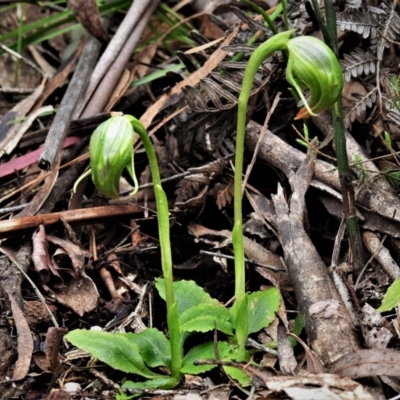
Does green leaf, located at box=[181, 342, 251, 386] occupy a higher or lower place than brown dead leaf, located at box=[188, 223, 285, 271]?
lower

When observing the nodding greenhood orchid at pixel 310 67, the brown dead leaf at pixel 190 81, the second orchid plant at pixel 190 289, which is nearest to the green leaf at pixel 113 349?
the second orchid plant at pixel 190 289

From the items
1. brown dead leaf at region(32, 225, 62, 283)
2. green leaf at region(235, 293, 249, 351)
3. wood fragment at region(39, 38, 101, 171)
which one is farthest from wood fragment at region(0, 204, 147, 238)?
green leaf at region(235, 293, 249, 351)

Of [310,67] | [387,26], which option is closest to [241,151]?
[310,67]

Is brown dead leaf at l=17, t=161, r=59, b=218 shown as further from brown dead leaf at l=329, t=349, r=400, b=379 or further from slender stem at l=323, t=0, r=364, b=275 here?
brown dead leaf at l=329, t=349, r=400, b=379

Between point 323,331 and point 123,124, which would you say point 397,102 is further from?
point 123,124

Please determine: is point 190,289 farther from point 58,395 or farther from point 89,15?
point 89,15

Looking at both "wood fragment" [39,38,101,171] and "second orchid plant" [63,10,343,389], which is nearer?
"second orchid plant" [63,10,343,389]

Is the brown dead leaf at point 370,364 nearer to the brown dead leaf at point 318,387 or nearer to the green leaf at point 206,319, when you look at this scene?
the brown dead leaf at point 318,387
